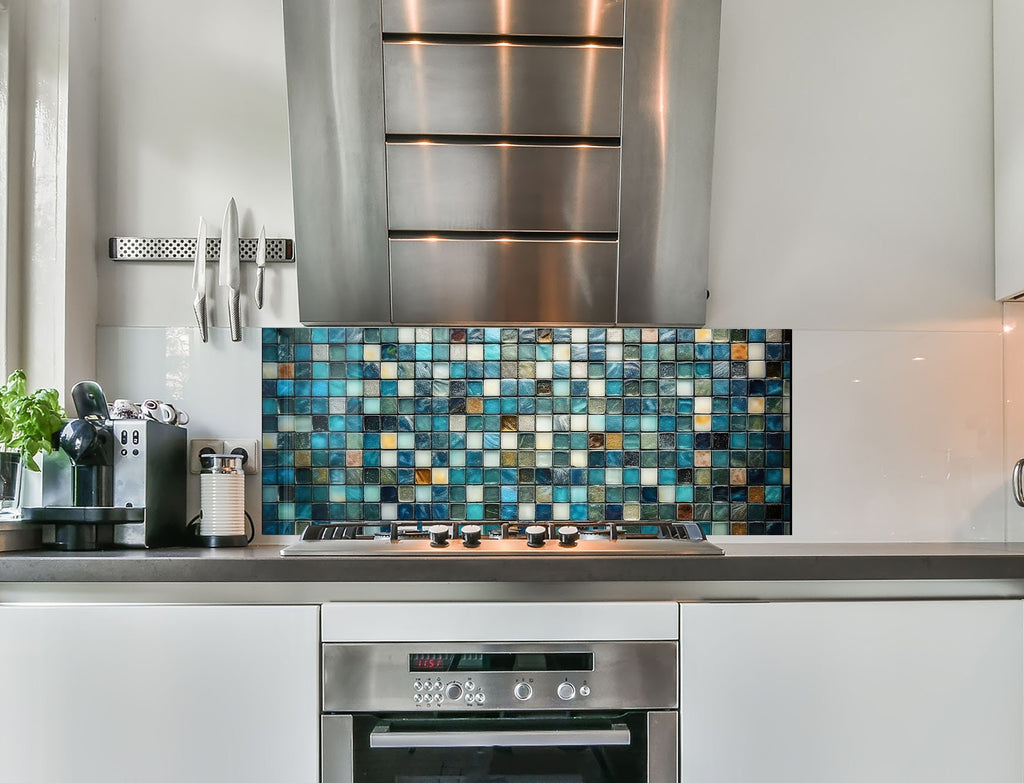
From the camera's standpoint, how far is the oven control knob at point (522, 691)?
148 centimetres

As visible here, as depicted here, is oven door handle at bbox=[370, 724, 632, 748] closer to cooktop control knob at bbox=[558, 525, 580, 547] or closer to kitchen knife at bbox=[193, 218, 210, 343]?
cooktop control knob at bbox=[558, 525, 580, 547]

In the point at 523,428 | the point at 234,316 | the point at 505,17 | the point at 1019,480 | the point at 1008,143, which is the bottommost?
the point at 1019,480

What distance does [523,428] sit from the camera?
204 cm

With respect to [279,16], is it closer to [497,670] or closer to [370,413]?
[370,413]

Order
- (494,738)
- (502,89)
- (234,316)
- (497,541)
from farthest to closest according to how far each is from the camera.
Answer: (234,316)
(502,89)
(497,541)
(494,738)

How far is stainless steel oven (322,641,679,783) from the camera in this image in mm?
1478

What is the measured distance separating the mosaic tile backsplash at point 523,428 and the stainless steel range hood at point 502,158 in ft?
0.41

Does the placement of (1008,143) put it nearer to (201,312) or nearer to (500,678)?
(500,678)

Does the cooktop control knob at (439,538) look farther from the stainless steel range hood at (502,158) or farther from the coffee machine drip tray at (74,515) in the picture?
the coffee machine drip tray at (74,515)

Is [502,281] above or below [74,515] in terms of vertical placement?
above

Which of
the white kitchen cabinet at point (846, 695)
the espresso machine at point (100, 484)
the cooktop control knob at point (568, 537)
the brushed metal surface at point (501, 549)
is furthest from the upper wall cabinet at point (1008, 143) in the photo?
the espresso machine at point (100, 484)

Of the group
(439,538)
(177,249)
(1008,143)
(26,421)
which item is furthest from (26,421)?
(1008,143)

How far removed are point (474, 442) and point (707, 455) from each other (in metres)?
0.56

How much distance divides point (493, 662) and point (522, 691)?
0.07 m
